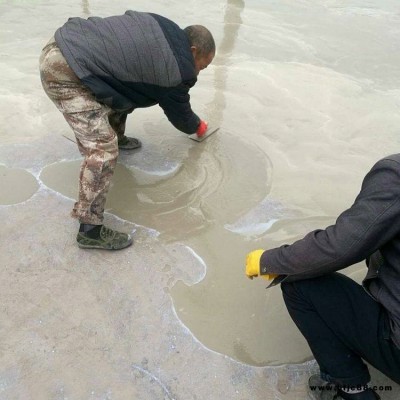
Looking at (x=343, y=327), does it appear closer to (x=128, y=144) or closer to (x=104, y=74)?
(x=104, y=74)

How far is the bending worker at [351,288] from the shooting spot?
1420mm

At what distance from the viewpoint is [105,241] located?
7.54ft

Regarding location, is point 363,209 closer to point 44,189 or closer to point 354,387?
point 354,387

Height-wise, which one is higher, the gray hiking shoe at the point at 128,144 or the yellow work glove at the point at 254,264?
the yellow work glove at the point at 254,264

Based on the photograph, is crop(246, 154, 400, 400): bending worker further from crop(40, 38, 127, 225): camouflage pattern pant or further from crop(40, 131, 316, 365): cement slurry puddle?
crop(40, 38, 127, 225): camouflage pattern pant

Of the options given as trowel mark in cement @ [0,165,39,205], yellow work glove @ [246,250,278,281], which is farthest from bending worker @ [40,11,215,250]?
yellow work glove @ [246,250,278,281]

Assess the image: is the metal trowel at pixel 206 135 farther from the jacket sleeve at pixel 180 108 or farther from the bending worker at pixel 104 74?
the bending worker at pixel 104 74

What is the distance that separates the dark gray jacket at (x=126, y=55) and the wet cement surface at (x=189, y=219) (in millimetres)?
719

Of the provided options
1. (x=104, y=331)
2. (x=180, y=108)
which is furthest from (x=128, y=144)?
(x=104, y=331)

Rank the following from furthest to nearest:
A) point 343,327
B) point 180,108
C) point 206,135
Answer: point 206,135 → point 180,108 → point 343,327

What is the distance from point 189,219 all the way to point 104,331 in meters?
0.86

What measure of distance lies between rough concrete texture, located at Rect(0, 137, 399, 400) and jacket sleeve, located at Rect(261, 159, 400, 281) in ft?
1.86

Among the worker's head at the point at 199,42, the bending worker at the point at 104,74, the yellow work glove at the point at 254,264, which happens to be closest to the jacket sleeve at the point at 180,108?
the bending worker at the point at 104,74

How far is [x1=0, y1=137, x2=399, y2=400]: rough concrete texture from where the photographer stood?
5.73ft
